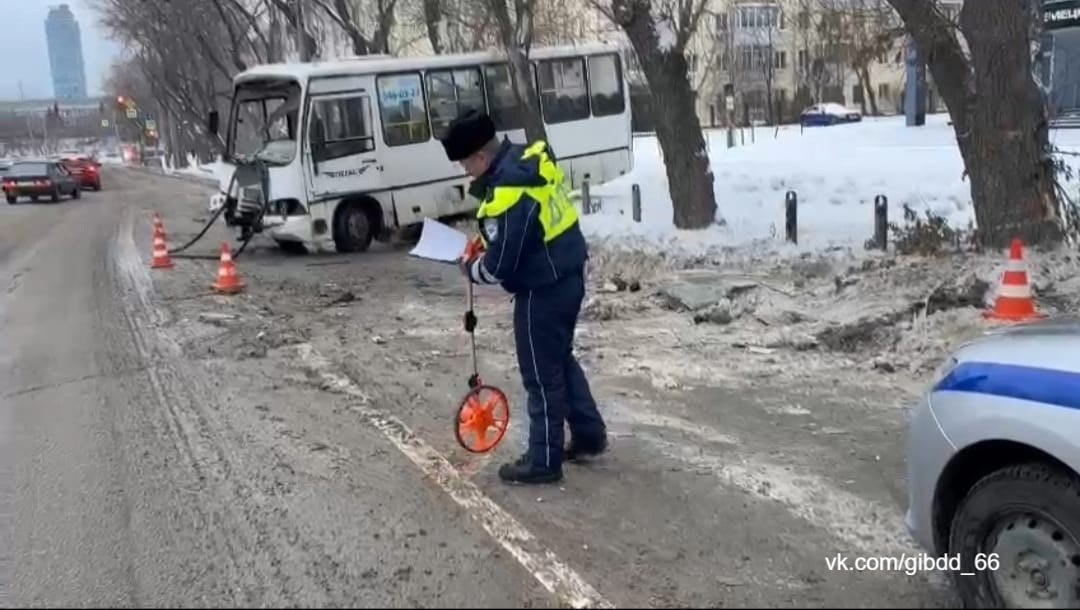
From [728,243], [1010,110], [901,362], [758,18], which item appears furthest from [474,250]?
[758,18]

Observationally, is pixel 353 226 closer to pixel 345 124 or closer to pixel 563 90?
pixel 345 124

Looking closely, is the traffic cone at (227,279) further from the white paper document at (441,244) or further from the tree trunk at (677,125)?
the white paper document at (441,244)

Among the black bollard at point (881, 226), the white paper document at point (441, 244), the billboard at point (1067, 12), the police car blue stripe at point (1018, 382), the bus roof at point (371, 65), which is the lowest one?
the black bollard at point (881, 226)

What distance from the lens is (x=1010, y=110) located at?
971cm

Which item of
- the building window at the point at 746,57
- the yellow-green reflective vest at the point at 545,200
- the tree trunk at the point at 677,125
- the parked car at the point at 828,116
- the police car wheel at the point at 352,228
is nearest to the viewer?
the yellow-green reflective vest at the point at 545,200

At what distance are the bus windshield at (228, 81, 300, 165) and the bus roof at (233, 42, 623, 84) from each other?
0.17 m

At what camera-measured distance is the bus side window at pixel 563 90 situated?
20656mm

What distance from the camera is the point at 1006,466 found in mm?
3469

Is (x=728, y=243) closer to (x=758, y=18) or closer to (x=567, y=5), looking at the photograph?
(x=567, y=5)

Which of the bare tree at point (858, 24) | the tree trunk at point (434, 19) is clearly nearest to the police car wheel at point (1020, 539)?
the bare tree at point (858, 24)

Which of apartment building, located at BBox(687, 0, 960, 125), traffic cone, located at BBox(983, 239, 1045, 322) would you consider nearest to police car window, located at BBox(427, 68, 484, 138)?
apartment building, located at BBox(687, 0, 960, 125)

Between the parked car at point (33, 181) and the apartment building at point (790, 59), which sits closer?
the apartment building at point (790, 59)

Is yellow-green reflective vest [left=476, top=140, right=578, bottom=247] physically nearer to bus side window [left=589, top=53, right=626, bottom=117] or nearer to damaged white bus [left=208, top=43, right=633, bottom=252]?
damaged white bus [left=208, top=43, right=633, bottom=252]

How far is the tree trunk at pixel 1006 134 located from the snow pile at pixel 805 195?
273cm
